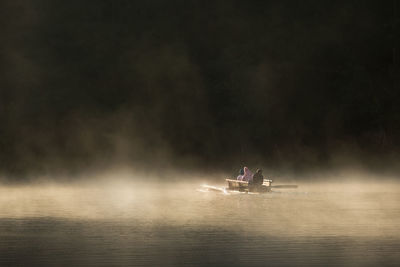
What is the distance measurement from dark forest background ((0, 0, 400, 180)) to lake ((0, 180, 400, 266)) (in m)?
25.2

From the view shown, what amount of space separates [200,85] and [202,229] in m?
47.4

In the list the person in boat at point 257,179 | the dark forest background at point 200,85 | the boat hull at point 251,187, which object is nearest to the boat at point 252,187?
the boat hull at point 251,187

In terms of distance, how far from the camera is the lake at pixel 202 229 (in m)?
15.0

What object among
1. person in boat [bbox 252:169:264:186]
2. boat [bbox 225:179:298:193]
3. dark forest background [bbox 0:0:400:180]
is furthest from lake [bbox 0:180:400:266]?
dark forest background [bbox 0:0:400:180]

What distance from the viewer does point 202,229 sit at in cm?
1950

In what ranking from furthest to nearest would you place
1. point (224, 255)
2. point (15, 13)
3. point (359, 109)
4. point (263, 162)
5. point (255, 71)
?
point (15, 13) → point (255, 71) → point (359, 109) → point (263, 162) → point (224, 255)

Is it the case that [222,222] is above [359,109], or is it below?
below

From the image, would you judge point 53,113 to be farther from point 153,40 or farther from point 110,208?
point 110,208

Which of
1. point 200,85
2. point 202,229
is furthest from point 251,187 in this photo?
point 200,85

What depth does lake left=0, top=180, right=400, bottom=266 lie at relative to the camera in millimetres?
14961

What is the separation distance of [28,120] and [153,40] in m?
15.5

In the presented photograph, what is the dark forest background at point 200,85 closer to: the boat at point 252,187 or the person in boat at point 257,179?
the boat at point 252,187

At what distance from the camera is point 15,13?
78938 millimetres

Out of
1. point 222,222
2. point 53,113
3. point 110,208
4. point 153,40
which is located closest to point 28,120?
point 53,113
